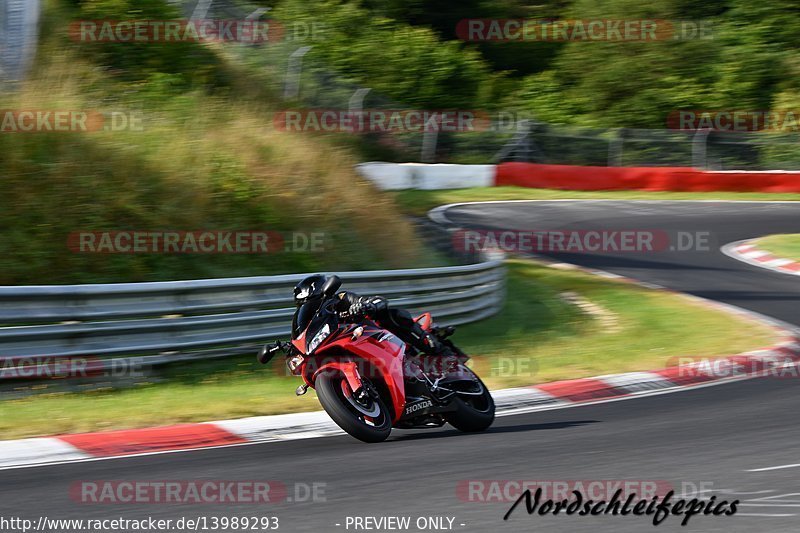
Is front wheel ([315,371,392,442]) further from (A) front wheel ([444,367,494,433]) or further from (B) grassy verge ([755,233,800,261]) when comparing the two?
(B) grassy verge ([755,233,800,261])

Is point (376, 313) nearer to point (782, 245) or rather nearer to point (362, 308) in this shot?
point (362, 308)

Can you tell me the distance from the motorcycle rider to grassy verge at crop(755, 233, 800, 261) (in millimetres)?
11699

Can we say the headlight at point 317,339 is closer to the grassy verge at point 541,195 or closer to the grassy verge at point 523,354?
the grassy verge at point 523,354

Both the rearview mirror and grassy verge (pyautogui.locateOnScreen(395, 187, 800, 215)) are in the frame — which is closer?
the rearview mirror

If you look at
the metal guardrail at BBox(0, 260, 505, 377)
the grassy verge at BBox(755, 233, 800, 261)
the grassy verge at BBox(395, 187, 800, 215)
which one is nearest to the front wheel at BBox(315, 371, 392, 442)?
the metal guardrail at BBox(0, 260, 505, 377)

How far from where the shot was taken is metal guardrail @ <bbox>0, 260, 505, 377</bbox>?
27.5 feet

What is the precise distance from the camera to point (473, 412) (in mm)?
7301

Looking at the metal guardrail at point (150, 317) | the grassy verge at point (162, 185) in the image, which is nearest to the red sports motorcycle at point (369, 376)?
the metal guardrail at point (150, 317)

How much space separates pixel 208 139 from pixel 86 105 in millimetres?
1735

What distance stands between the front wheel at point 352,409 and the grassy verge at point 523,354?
1.44 metres

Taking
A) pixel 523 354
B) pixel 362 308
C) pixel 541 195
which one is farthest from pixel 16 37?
pixel 541 195

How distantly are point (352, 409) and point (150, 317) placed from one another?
Result: 9.83 ft

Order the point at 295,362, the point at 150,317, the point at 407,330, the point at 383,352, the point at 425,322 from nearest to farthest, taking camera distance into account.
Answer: the point at 295,362 → the point at 383,352 → the point at 407,330 → the point at 425,322 → the point at 150,317

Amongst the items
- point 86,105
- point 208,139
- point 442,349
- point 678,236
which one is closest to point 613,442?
point 442,349
